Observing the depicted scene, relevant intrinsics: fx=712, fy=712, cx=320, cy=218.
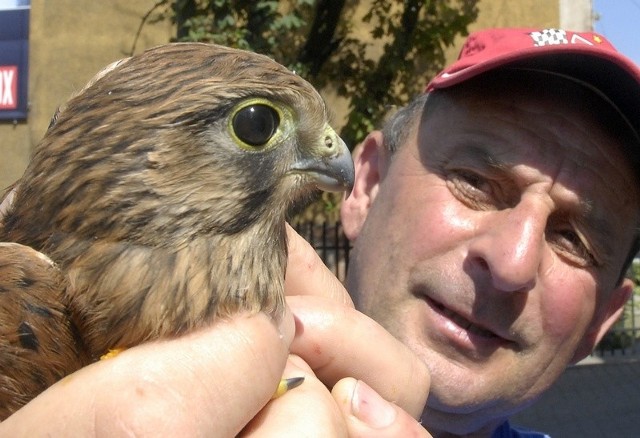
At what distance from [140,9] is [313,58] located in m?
3.70

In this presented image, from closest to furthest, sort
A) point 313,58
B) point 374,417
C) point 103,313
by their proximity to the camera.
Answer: point 103,313 < point 374,417 < point 313,58

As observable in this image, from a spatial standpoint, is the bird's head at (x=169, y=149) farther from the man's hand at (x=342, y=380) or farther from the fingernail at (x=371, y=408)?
the fingernail at (x=371, y=408)

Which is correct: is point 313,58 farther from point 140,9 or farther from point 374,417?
point 374,417

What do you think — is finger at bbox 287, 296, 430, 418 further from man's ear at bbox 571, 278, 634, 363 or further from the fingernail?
man's ear at bbox 571, 278, 634, 363

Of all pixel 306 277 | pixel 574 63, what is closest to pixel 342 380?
pixel 306 277

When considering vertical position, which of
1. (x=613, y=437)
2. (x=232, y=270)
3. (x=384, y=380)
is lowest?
(x=613, y=437)

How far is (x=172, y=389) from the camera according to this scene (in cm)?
154

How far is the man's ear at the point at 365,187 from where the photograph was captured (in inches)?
154

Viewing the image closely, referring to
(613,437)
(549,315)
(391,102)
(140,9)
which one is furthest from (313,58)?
(549,315)

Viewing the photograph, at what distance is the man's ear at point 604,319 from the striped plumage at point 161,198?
2423 millimetres

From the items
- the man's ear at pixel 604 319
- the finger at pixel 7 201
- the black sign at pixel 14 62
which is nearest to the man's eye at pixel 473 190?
the man's ear at pixel 604 319

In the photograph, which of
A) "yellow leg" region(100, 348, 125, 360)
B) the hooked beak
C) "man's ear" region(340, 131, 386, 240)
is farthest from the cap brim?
"yellow leg" region(100, 348, 125, 360)

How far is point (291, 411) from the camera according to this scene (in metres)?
1.70

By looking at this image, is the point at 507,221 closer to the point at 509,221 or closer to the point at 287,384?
the point at 509,221
